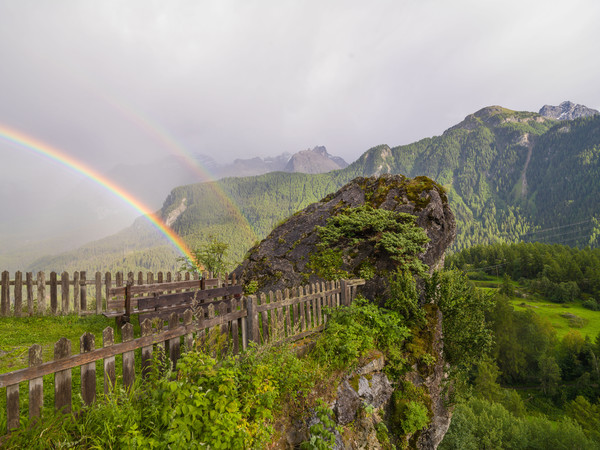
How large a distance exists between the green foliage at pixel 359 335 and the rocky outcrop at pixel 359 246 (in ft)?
7.22

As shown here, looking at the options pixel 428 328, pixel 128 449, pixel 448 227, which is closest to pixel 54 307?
pixel 128 449

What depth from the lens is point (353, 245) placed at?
11.6 meters

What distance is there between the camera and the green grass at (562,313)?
67375 millimetres

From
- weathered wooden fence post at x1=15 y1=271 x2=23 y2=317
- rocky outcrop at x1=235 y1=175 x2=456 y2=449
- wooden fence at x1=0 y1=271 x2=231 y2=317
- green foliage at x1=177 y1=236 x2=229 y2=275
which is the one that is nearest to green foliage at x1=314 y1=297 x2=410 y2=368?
rocky outcrop at x1=235 y1=175 x2=456 y2=449

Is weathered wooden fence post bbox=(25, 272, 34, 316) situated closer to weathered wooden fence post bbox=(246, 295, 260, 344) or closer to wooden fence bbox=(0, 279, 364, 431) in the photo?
wooden fence bbox=(0, 279, 364, 431)

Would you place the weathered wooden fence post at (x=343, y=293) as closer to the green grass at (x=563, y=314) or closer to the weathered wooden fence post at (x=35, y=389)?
the weathered wooden fence post at (x=35, y=389)

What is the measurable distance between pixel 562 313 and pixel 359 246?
97380mm

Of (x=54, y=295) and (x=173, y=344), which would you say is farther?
(x=54, y=295)

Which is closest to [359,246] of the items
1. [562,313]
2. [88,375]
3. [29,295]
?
[88,375]

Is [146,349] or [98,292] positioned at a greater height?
[98,292]

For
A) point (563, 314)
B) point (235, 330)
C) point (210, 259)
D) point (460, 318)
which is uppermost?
point (210, 259)

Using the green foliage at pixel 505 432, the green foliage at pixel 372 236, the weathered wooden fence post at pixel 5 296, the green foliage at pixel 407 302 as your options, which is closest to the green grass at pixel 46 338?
the weathered wooden fence post at pixel 5 296

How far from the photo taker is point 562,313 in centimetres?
7612

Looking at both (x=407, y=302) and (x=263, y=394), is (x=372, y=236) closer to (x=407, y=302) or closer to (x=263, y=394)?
(x=407, y=302)
